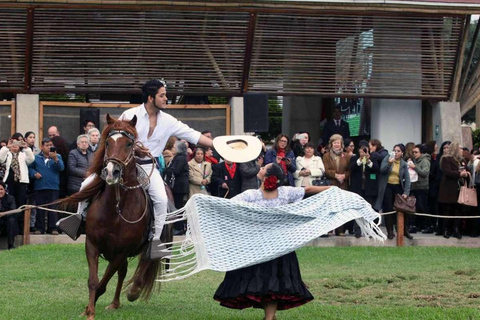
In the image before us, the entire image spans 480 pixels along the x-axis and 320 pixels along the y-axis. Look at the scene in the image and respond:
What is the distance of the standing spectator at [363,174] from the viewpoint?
21609 mm

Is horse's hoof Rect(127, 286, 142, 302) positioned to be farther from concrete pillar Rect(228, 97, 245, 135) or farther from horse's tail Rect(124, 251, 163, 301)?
concrete pillar Rect(228, 97, 245, 135)

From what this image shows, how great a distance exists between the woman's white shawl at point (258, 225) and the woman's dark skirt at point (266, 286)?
0.18 meters

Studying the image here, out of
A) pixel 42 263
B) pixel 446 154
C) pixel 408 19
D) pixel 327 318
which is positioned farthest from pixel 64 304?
pixel 408 19

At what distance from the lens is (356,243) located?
21500mm

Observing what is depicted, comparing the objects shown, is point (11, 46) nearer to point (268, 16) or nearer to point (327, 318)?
point (268, 16)

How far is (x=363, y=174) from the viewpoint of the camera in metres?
21.8

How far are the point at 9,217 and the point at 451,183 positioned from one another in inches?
365

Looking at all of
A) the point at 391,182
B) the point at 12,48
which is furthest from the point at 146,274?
the point at 12,48

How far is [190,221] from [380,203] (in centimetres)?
1122

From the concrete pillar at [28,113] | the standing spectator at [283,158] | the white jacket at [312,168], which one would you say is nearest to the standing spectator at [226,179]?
the standing spectator at [283,158]

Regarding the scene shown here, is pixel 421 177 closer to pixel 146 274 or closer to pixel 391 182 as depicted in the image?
pixel 391 182

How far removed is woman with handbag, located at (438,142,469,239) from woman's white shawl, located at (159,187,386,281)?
36.1 ft

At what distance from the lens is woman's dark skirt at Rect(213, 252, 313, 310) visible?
432 inches

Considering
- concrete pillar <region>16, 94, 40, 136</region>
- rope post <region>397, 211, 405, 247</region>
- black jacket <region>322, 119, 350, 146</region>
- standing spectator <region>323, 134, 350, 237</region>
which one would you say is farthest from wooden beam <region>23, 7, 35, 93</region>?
rope post <region>397, 211, 405, 247</region>
